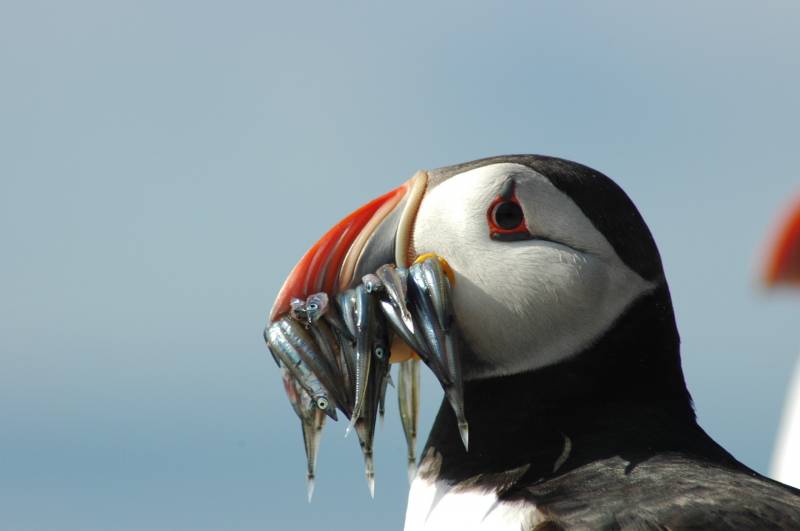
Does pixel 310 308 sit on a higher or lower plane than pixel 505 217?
lower

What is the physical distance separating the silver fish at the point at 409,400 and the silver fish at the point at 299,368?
36 cm

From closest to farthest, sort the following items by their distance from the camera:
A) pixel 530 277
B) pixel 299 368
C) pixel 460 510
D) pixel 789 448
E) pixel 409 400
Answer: pixel 460 510, pixel 530 277, pixel 299 368, pixel 409 400, pixel 789 448

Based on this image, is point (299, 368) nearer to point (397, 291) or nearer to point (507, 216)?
point (397, 291)

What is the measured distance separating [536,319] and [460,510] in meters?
0.73

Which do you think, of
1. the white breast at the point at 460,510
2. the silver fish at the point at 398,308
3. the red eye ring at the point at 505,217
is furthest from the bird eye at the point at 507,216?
the white breast at the point at 460,510

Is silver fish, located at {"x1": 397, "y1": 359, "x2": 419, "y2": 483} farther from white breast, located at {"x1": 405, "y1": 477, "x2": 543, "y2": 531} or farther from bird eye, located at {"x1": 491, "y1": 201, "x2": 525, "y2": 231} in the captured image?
bird eye, located at {"x1": 491, "y1": 201, "x2": 525, "y2": 231}

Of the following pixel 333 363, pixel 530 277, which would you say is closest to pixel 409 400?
pixel 333 363

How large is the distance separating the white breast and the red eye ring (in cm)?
91

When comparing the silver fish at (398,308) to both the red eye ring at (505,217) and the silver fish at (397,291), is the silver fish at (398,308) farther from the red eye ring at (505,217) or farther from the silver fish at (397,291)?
the red eye ring at (505,217)

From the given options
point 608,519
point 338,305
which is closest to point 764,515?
point 608,519

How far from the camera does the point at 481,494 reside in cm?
571

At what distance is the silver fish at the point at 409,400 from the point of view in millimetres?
6258

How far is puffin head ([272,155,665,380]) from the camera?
5.90 metres

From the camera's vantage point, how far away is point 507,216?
5.95 m
